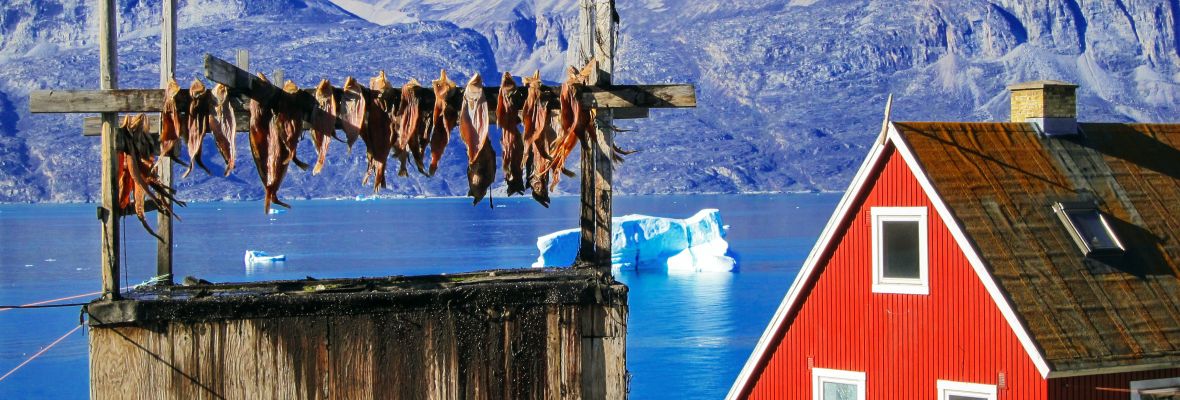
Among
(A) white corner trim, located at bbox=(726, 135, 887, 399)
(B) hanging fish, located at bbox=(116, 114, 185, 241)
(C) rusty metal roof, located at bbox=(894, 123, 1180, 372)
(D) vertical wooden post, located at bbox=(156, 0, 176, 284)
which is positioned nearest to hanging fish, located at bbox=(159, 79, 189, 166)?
(B) hanging fish, located at bbox=(116, 114, 185, 241)

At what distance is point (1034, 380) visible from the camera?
67.5 feet

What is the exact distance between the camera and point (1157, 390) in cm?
2106

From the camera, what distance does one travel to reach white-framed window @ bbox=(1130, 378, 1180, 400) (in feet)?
68.6

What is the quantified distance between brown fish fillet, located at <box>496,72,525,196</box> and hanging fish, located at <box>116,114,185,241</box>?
7.57 feet

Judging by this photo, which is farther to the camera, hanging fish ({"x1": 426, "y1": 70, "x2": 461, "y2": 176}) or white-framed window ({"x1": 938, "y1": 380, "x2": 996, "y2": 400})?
white-framed window ({"x1": 938, "y1": 380, "x2": 996, "y2": 400})

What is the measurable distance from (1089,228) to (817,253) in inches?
167

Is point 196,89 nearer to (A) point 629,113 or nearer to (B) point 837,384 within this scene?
(A) point 629,113

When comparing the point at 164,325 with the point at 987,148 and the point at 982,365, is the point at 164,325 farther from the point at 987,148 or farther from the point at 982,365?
the point at 987,148

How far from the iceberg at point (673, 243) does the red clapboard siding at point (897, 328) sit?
9011 cm

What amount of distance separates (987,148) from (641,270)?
100 m

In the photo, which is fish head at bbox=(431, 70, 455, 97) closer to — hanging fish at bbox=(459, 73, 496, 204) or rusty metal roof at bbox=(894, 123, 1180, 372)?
hanging fish at bbox=(459, 73, 496, 204)

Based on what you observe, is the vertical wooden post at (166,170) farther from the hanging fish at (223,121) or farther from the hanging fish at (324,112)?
the hanging fish at (324,112)

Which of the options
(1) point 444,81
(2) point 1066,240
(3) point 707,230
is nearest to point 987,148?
(2) point 1066,240

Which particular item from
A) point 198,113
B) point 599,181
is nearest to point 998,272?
point 599,181
